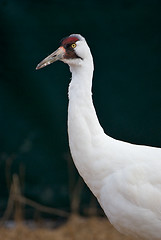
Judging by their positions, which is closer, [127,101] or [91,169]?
[91,169]

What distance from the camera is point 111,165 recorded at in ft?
10.1

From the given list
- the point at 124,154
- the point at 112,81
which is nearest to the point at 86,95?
the point at 124,154

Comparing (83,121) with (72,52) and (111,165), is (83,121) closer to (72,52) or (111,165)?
(111,165)

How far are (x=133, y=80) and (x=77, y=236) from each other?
150cm

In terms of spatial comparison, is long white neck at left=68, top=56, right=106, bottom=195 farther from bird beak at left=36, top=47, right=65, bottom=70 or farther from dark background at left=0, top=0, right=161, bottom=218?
dark background at left=0, top=0, right=161, bottom=218

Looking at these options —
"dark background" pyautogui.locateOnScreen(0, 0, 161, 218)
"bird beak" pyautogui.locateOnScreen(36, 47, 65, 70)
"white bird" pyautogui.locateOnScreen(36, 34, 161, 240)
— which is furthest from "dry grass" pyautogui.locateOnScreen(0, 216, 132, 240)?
"bird beak" pyautogui.locateOnScreen(36, 47, 65, 70)

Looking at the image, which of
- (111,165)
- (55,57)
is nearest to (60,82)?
(55,57)

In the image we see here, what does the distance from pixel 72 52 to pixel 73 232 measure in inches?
80.1

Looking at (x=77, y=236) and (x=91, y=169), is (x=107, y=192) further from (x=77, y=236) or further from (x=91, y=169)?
(x=77, y=236)

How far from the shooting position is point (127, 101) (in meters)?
4.50

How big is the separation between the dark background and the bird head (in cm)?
126

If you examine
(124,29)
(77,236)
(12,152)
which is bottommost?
(77,236)

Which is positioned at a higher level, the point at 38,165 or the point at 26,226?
the point at 38,165

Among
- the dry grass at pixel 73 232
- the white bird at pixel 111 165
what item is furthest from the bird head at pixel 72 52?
the dry grass at pixel 73 232
